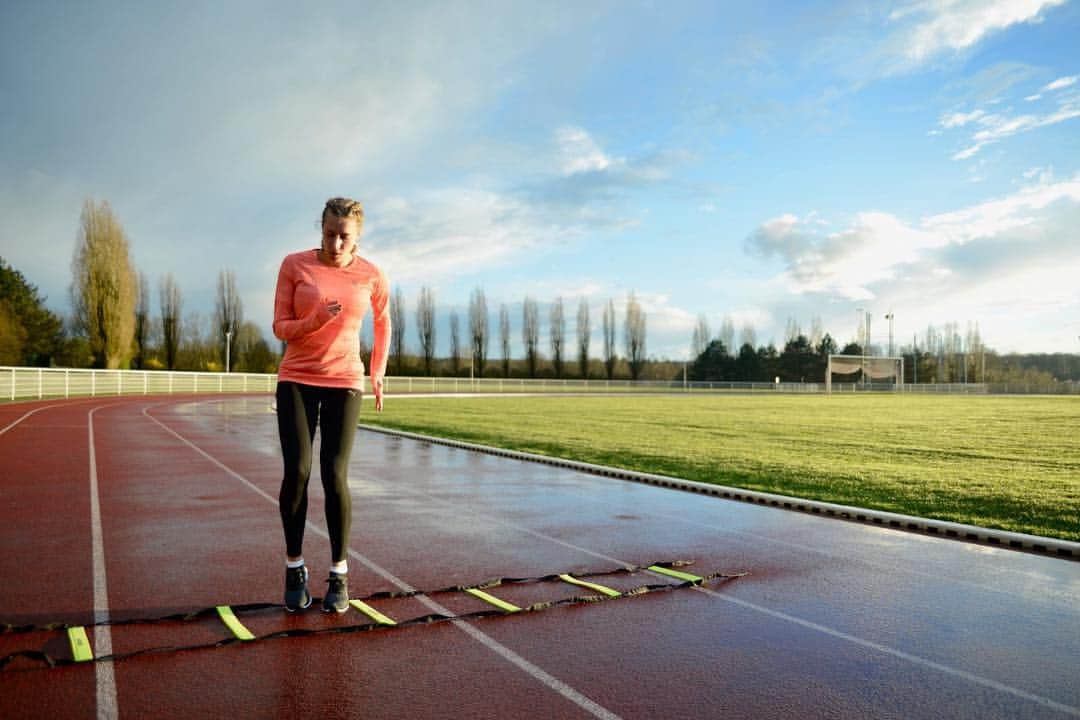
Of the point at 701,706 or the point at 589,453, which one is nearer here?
the point at 701,706

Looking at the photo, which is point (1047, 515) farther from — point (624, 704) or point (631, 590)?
point (624, 704)

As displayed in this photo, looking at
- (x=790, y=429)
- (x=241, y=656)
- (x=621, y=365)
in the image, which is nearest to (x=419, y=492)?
(x=241, y=656)

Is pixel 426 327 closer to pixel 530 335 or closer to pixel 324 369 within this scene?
pixel 530 335

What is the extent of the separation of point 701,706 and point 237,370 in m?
69.3

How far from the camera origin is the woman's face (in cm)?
417

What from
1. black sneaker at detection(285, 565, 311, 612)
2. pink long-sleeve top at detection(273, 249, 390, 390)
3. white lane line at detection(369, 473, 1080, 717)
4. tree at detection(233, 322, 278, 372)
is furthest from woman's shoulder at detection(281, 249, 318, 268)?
tree at detection(233, 322, 278, 372)

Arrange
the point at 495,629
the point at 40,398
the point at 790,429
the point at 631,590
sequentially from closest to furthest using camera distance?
the point at 495,629
the point at 631,590
the point at 790,429
the point at 40,398

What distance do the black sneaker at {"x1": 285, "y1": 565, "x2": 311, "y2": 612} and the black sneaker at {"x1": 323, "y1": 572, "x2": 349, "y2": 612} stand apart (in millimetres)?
121

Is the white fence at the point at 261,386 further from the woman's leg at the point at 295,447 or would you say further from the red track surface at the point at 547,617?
the woman's leg at the point at 295,447

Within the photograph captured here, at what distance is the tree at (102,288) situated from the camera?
1863 inches

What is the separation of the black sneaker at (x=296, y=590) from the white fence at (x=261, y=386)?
10.8ft

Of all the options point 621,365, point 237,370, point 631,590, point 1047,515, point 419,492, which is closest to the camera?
point 631,590

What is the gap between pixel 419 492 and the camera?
9297mm

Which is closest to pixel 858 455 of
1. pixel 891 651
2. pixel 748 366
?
pixel 891 651
